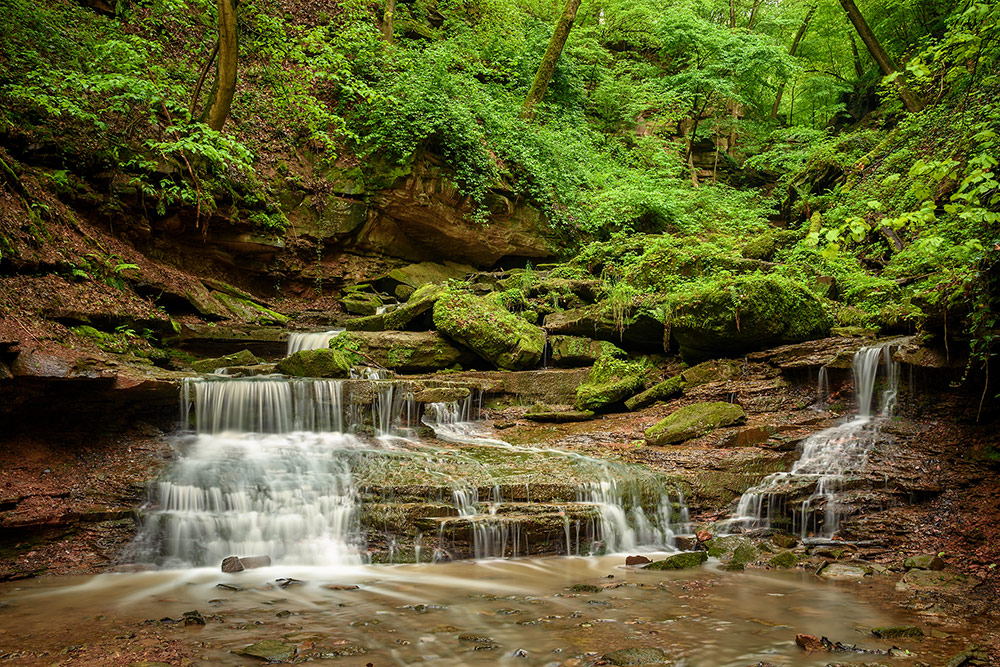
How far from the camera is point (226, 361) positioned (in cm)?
1058

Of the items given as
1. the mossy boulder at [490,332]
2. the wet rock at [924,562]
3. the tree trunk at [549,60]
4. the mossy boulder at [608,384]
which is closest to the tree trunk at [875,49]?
the tree trunk at [549,60]

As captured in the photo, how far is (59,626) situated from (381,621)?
7.99 feet

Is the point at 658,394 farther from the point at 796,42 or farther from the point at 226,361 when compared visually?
the point at 796,42

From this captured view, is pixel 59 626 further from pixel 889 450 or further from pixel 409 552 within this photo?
pixel 889 450

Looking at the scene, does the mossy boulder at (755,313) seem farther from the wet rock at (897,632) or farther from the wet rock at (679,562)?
the wet rock at (897,632)

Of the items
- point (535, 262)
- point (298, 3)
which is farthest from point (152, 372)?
point (298, 3)

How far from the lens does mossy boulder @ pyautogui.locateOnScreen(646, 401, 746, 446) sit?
29.4ft

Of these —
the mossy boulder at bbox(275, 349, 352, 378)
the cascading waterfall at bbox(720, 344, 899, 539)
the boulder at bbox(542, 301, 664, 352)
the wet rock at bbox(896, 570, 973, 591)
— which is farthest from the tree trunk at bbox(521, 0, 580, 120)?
the wet rock at bbox(896, 570, 973, 591)

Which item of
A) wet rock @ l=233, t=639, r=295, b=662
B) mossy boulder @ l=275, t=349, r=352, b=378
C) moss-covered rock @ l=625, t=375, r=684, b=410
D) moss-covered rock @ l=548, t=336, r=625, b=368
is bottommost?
wet rock @ l=233, t=639, r=295, b=662

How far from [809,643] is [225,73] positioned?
1277 cm

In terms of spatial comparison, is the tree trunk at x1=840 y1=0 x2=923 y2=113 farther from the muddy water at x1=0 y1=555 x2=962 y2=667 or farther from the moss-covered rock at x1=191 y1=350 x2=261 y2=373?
the moss-covered rock at x1=191 y1=350 x2=261 y2=373

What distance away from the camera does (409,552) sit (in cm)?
648

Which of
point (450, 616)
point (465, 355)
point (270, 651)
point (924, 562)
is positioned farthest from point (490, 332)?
point (270, 651)

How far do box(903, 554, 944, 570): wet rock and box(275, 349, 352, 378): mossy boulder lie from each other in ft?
28.8
